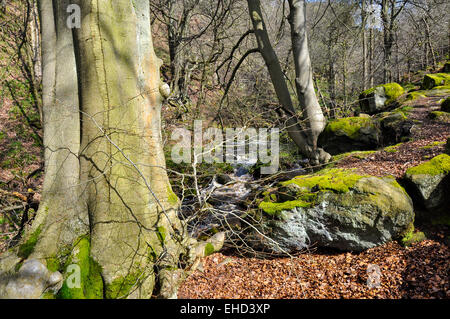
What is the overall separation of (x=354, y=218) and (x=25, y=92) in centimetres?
1277

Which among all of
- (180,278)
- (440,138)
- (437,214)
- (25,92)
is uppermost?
(25,92)

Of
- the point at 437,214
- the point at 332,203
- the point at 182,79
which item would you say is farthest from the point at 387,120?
the point at 182,79

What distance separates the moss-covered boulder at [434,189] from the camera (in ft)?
10.4

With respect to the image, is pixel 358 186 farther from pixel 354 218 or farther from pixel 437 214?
pixel 437 214

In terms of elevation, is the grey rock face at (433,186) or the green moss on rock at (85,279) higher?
the grey rock face at (433,186)

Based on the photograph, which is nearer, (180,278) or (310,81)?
(180,278)

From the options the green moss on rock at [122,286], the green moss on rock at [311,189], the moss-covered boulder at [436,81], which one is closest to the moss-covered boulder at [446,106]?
the moss-covered boulder at [436,81]

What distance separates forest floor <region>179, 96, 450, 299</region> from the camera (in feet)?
8.26

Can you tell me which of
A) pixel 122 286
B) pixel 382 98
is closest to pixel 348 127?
pixel 382 98

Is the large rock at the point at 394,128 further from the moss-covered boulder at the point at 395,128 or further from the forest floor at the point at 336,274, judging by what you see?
the forest floor at the point at 336,274

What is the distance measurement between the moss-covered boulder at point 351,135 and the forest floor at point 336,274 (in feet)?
7.42

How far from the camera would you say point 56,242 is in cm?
280

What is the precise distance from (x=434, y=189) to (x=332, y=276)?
172cm

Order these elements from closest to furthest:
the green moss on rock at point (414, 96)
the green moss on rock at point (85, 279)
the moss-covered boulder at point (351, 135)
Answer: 1. the green moss on rock at point (85, 279)
2. the moss-covered boulder at point (351, 135)
3. the green moss on rock at point (414, 96)
